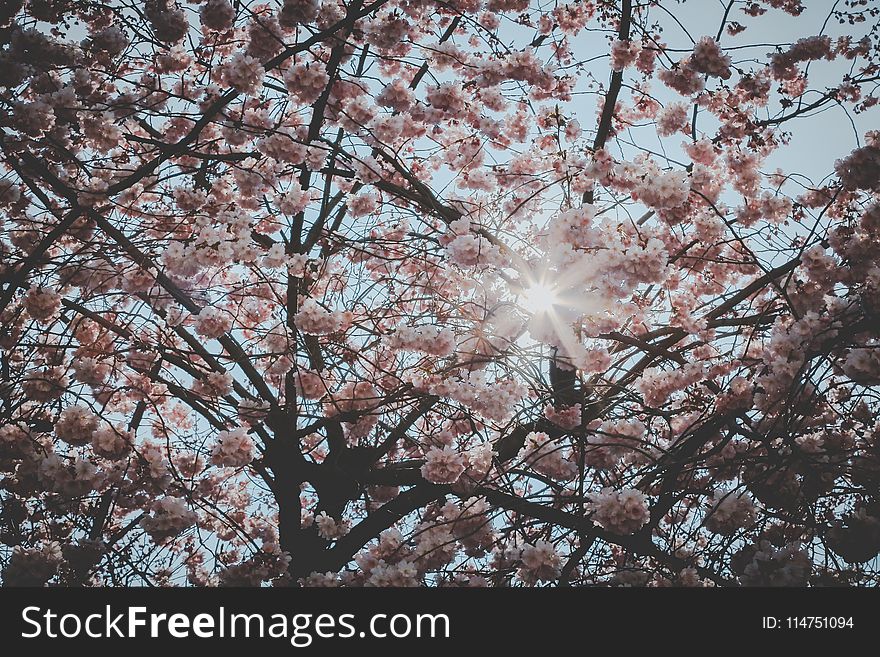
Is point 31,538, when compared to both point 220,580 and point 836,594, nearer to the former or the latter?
point 220,580

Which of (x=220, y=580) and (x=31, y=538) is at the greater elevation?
(x=31, y=538)

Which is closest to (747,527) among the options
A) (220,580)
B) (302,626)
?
(302,626)

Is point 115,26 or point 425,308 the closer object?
point 115,26

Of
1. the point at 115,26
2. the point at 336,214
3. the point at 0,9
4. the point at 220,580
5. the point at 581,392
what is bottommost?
the point at 220,580

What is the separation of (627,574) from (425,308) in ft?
9.63

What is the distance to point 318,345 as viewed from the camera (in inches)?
185

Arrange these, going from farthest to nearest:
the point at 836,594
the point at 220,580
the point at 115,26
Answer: the point at 115,26
the point at 220,580
the point at 836,594

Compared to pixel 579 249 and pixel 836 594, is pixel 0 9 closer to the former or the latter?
pixel 579 249

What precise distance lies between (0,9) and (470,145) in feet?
11.6

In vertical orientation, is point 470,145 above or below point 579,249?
above

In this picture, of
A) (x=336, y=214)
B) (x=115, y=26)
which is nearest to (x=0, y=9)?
(x=115, y=26)

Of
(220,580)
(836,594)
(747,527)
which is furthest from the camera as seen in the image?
(220,580)

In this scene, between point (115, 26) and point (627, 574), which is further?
point (115, 26)

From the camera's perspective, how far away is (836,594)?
3246 mm
